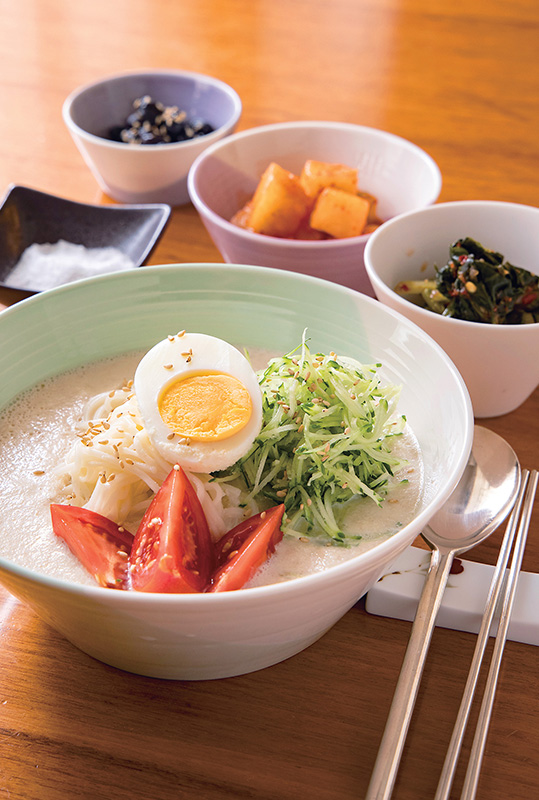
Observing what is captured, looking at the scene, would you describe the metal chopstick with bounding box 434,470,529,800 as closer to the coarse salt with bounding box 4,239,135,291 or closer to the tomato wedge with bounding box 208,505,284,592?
the tomato wedge with bounding box 208,505,284,592

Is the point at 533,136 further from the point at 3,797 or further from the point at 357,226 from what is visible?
the point at 3,797

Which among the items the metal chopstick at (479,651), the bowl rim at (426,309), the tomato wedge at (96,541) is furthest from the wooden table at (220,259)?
the bowl rim at (426,309)

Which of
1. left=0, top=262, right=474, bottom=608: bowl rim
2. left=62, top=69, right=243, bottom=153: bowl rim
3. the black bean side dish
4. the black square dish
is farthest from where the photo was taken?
the black bean side dish

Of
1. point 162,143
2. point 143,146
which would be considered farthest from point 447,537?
point 162,143

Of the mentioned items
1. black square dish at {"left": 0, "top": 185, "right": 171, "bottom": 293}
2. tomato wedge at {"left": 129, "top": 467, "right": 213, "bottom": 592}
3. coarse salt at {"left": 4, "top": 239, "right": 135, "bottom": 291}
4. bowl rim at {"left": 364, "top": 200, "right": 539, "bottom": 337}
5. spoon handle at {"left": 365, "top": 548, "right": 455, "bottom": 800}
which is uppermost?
bowl rim at {"left": 364, "top": 200, "right": 539, "bottom": 337}

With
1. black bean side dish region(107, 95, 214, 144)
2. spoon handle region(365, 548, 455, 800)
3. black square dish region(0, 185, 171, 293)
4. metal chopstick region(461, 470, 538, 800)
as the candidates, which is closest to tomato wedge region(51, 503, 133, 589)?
spoon handle region(365, 548, 455, 800)

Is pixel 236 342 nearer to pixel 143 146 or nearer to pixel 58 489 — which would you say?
pixel 58 489

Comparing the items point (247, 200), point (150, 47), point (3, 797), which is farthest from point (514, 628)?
point (150, 47)
